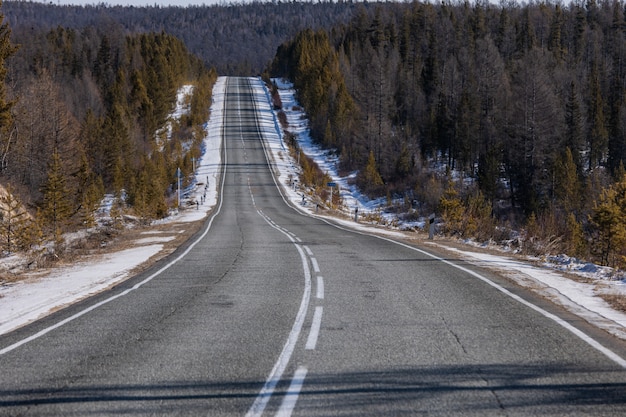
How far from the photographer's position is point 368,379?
16.5 feet

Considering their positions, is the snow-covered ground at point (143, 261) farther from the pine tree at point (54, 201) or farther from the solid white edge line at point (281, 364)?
the pine tree at point (54, 201)

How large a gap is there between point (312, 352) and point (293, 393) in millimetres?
1173

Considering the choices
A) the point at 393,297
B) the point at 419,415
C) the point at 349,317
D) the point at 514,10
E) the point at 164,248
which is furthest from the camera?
the point at 514,10

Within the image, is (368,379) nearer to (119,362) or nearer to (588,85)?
(119,362)

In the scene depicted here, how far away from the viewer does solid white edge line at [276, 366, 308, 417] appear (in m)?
4.30

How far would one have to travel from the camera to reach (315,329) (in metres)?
6.81

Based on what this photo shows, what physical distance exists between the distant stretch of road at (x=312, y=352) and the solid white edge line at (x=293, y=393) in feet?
0.05

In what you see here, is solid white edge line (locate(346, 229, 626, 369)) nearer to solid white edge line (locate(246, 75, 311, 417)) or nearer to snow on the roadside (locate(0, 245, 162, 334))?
solid white edge line (locate(246, 75, 311, 417))

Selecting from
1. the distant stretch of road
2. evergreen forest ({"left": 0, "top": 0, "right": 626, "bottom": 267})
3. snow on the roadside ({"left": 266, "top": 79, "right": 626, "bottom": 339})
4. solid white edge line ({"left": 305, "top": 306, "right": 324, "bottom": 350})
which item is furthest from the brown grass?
evergreen forest ({"left": 0, "top": 0, "right": 626, "bottom": 267})

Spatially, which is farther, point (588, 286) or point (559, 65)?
point (559, 65)

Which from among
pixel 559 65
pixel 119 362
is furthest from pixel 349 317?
pixel 559 65

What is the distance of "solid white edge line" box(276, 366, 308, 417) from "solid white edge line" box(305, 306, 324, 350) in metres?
0.79

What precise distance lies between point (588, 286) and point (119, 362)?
27.8 ft

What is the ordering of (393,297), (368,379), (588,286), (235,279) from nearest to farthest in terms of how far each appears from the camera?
(368,379)
(393,297)
(588,286)
(235,279)
